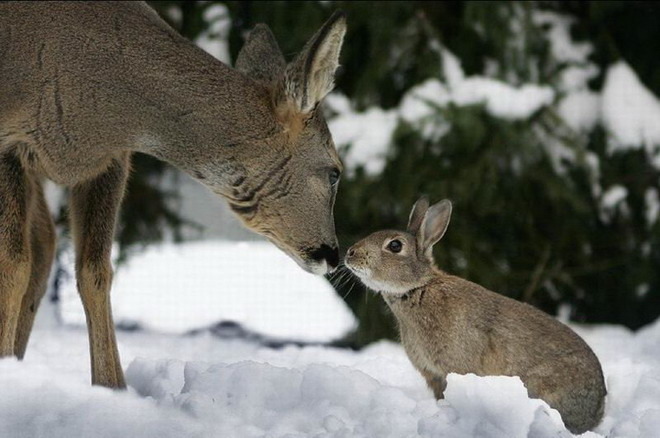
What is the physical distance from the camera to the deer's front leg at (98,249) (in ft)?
14.5

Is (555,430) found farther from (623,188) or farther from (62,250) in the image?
(62,250)

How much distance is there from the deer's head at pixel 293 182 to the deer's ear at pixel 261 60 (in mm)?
156

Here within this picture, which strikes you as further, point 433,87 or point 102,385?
point 433,87

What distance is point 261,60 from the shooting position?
4.37 meters

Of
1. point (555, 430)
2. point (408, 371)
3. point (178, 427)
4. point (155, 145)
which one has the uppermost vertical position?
point (155, 145)

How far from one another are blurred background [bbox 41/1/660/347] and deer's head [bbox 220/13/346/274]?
2.25 meters

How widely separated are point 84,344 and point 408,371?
5.60ft

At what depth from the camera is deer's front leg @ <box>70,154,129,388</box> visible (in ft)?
14.5

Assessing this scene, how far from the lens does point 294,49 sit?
682cm

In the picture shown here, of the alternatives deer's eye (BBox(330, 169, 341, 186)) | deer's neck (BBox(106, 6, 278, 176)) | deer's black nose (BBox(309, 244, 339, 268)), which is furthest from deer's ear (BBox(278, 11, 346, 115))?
deer's black nose (BBox(309, 244, 339, 268))

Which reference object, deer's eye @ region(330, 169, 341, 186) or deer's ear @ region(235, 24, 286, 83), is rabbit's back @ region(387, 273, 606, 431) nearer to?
deer's eye @ region(330, 169, 341, 186)

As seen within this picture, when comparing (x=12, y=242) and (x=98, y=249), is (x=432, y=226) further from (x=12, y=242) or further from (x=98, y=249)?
(x=12, y=242)

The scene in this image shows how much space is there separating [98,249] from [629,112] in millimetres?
3723

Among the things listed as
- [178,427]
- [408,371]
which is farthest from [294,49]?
[178,427]
